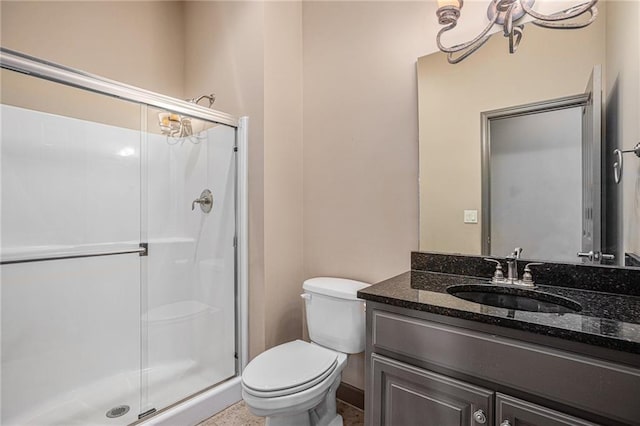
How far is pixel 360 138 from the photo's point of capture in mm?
1934

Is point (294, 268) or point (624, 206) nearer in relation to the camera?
point (624, 206)

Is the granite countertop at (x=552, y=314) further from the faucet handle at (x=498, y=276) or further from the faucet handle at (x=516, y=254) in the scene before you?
the faucet handle at (x=516, y=254)

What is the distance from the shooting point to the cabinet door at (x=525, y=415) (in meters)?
0.86

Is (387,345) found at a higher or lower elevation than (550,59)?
lower

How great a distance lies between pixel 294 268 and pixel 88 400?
135cm

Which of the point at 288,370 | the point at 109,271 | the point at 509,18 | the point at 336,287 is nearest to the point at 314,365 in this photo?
the point at 288,370

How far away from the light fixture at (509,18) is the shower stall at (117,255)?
1.26 m

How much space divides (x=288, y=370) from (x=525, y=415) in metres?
0.95

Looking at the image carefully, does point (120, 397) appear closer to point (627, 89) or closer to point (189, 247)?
point (189, 247)

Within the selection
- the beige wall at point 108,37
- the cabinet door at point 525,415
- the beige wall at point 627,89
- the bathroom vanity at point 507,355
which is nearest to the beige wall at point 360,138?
the bathroom vanity at point 507,355

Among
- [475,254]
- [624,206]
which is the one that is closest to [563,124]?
[624,206]

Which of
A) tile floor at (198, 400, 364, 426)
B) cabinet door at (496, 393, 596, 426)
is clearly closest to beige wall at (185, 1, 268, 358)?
tile floor at (198, 400, 364, 426)

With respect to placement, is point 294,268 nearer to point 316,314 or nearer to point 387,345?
point 316,314

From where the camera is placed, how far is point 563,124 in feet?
4.43
